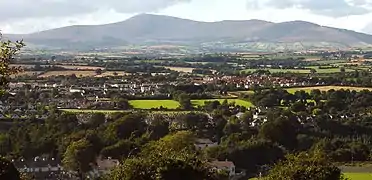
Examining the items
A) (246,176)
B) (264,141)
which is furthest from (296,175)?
(264,141)

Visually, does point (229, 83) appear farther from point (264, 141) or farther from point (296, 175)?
point (296, 175)

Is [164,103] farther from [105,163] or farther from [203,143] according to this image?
[105,163]

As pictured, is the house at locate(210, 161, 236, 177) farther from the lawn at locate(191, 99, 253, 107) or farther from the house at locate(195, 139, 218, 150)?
the lawn at locate(191, 99, 253, 107)

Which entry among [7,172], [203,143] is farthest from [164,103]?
[7,172]

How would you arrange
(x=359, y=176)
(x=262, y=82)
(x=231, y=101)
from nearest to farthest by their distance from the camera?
(x=359, y=176), (x=231, y=101), (x=262, y=82)

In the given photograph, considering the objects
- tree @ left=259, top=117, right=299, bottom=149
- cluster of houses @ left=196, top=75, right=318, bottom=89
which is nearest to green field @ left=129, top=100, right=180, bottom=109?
tree @ left=259, top=117, right=299, bottom=149

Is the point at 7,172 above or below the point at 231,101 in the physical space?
above
